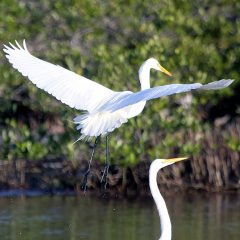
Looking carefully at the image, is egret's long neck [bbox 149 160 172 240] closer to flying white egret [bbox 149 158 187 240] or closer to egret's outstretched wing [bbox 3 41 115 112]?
flying white egret [bbox 149 158 187 240]

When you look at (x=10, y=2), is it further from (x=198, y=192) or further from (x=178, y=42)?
(x=198, y=192)

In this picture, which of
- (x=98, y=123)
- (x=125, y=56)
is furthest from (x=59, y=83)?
(x=125, y=56)

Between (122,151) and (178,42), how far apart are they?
2275mm

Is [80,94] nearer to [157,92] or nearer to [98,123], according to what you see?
[98,123]

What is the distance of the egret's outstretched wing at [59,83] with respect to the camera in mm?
10430

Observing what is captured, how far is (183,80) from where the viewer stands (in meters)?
14.7

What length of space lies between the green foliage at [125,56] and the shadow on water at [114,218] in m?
0.58

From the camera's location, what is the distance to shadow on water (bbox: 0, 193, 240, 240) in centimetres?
1163

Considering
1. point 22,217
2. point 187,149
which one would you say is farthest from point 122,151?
point 22,217

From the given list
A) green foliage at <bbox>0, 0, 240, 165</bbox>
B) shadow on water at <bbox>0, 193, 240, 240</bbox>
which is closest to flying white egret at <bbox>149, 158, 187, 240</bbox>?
shadow on water at <bbox>0, 193, 240, 240</bbox>

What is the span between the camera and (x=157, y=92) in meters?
9.02

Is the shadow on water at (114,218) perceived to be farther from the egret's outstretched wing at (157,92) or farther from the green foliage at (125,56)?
the egret's outstretched wing at (157,92)

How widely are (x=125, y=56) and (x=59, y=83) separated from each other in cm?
Result: 413

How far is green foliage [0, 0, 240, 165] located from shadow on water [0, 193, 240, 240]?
1.90 ft
